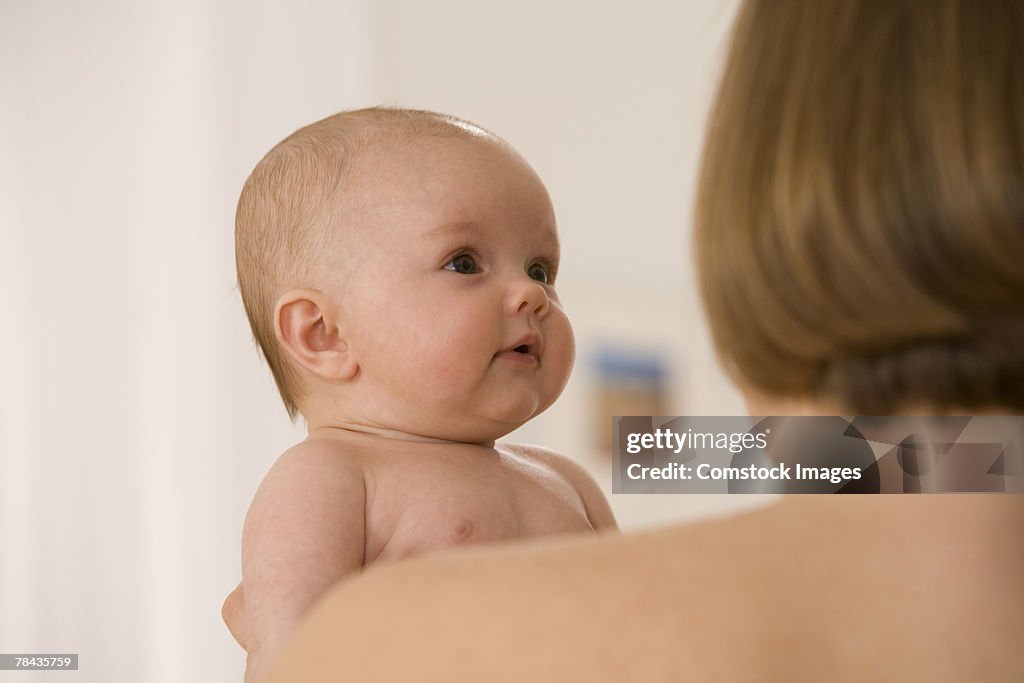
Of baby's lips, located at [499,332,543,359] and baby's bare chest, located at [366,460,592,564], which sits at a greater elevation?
baby's lips, located at [499,332,543,359]

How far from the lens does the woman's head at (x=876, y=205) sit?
490 millimetres

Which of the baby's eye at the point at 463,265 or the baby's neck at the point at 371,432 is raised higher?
the baby's eye at the point at 463,265

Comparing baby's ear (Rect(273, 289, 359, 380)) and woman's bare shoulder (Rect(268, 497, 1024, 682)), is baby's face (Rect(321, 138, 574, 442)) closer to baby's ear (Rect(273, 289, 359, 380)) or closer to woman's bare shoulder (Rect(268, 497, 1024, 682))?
baby's ear (Rect(273, 289, 359, 380))

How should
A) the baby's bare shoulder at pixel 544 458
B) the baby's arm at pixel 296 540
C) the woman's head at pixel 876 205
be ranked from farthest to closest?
1. the baby's bare shoulder at pixel 544 458
2. the baby's arm at pixel 296 540
3. the woman's head at pixel 876 205

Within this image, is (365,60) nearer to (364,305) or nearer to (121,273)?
(121,273)

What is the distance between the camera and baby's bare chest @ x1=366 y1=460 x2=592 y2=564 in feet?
2.88

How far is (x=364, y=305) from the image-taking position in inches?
37.3

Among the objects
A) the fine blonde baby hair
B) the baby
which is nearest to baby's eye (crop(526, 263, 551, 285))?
the baby

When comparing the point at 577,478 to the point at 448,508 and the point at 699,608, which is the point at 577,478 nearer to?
the point at 448,508

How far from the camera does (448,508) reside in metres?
0.89

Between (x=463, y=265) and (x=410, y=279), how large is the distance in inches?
2.0

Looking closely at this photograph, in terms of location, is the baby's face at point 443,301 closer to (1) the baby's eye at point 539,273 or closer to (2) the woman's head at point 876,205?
(1) the baby's eye at point 539,273

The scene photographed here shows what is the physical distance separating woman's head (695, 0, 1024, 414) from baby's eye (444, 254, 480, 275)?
409 mm

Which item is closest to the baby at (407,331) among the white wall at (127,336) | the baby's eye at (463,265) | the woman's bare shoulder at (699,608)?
the baby's eye at (463,265)
